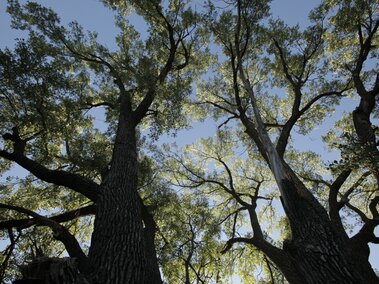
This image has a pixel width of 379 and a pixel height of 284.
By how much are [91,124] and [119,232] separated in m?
8.31

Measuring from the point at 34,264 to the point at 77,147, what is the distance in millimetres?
7742

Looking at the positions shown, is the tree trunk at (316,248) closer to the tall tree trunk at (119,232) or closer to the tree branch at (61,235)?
the tall tree trunk at (119,232)

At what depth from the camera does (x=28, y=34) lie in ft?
36.0

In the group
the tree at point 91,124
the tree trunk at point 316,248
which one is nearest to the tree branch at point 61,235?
the tree at point 91,124

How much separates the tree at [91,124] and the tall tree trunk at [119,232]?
2 centimetres

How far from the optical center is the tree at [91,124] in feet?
15.5

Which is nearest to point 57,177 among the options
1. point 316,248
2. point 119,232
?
point 119,232

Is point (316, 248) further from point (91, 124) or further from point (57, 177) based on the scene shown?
point (91, 124)

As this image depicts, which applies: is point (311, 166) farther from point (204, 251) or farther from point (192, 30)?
point (192, 30)

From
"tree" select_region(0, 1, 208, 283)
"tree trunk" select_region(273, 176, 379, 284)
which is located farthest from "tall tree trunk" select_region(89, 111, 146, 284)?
"tree trunk" select_region(273, 176, 379, 284)

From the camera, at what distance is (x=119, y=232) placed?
462cm

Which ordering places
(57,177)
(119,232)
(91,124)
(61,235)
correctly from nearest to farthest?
(119,232) → (61,235) → (57,177) → (91,124)

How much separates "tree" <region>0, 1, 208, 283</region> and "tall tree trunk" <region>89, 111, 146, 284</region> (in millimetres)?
16

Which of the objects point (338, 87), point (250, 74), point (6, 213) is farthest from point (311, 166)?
point (6, 213)
